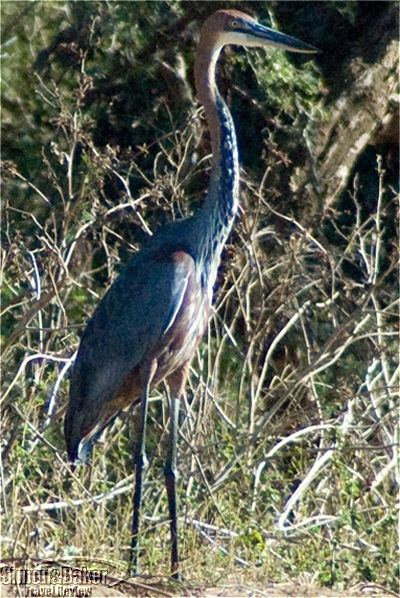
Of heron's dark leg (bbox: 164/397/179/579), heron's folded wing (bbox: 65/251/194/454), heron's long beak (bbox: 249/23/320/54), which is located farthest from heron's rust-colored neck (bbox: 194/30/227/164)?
heron's dark leg (bbox: 164/397/179/579)

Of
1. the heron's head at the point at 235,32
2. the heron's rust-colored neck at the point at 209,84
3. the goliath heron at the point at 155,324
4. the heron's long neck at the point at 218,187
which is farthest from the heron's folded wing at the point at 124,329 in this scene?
the heron's head at the point at 235,32

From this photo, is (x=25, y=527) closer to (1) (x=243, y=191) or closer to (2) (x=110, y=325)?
(2) (x=110, y=325)

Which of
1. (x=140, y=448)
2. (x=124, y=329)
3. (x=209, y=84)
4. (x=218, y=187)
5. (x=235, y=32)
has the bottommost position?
(x=140, y=448)

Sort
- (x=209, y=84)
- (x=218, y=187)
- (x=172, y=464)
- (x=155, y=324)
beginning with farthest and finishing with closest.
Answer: (x=209, y=84) < (x=218, y=187) < (x=172, y=464) < (x=155, y=324)

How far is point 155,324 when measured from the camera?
5.82 metres

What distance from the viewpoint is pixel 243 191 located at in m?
8.56

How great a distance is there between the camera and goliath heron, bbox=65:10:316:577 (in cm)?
582

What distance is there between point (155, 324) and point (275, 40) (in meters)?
1.74

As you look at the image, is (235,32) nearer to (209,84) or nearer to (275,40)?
(275,40)

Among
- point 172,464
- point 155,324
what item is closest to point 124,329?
point 155,324

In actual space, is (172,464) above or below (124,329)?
below

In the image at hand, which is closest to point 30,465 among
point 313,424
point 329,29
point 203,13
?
point 313,424

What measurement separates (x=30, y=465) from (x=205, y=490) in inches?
39.7

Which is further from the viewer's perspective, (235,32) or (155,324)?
(235,32)
